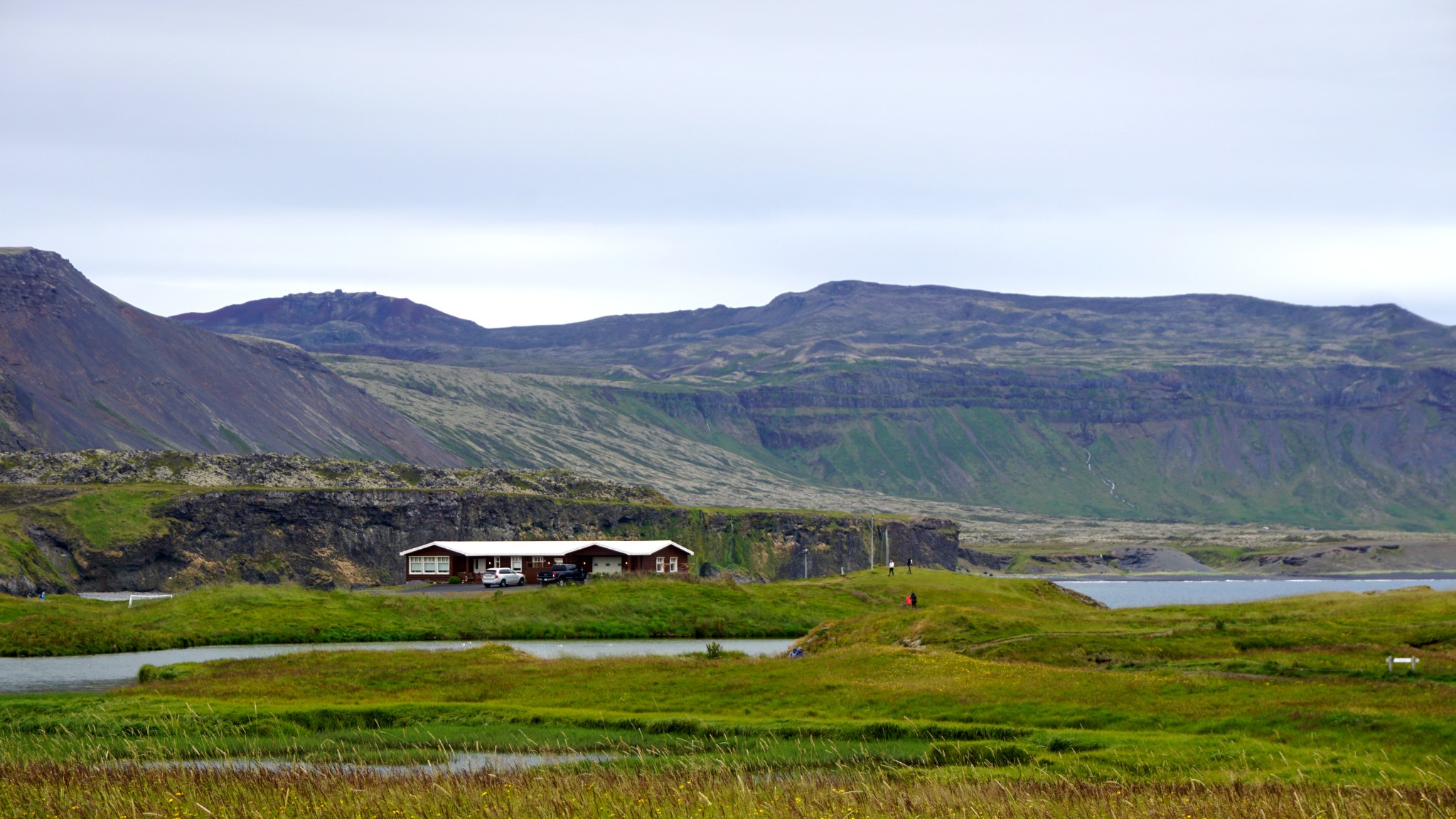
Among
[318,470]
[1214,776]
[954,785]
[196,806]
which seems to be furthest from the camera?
[318,470]

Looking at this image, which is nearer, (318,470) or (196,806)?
(196,806)

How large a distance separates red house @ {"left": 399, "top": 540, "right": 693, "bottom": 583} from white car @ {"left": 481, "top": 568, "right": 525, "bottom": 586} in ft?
16.7

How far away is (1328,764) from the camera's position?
3094cm

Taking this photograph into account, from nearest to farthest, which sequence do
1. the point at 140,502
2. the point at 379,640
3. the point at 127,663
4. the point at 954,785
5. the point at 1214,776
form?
the point at 954,785 < the point at 1214,776 < the point at 127,663 < the point at 379,640 < the point at 140,502

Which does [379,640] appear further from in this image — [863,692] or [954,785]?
[954,785]

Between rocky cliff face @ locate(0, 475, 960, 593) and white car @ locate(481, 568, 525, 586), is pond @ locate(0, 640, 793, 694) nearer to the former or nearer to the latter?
white car @ locate(481, 568, 525, 586)

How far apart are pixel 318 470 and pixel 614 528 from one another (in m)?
41.3

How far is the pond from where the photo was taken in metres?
58.8

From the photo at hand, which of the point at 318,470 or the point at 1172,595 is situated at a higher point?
the point at 318,470

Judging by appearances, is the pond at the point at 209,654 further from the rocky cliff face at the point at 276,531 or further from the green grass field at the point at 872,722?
the rocky cliff face at the point at 276,531

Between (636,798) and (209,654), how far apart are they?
5788 cm

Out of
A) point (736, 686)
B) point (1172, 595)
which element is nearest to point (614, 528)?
point (1172, 595)

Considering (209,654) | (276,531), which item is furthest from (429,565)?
(209,654)

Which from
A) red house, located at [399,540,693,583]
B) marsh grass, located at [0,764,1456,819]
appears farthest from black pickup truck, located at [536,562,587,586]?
marsh grass, located at [0,764,1456,819]
